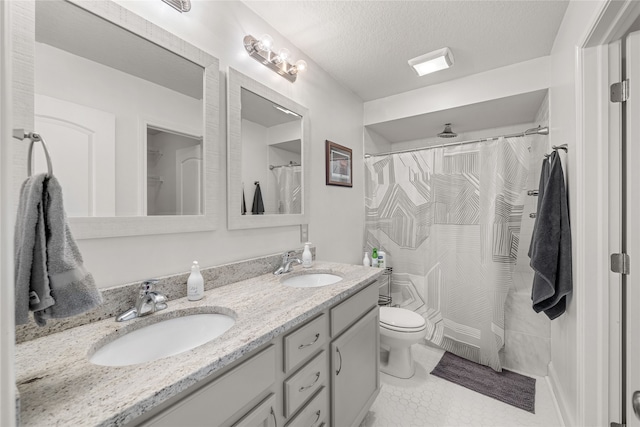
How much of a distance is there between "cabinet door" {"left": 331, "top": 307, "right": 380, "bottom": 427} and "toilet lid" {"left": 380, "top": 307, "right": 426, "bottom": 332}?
358mm

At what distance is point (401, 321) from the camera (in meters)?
2.06

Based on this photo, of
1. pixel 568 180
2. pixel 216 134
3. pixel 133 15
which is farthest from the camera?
pixel 568 180

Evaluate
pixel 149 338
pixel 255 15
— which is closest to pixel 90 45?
pixel 255 15

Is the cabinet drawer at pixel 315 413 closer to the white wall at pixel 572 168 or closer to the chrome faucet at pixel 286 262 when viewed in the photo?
the chrome faucet at pixel 286 262

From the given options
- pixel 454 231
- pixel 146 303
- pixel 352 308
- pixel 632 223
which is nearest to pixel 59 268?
pixel 146 303

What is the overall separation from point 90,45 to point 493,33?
2.22 metres

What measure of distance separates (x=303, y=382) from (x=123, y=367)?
0.63 meters

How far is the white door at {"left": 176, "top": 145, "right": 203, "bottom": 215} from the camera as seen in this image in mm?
1241

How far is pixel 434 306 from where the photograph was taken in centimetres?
247

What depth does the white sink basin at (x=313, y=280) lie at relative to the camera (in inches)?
66.3

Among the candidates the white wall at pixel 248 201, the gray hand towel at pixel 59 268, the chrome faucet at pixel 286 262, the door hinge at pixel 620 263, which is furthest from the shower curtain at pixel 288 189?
the door hinge at pixel 620 263

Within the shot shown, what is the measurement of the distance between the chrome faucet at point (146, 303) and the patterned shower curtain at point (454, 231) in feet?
6.80

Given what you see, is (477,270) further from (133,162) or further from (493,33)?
(133,162)

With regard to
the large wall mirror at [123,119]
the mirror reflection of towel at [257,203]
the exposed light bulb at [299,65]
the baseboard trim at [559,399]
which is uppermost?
the exposed light bulb at [299,65]
